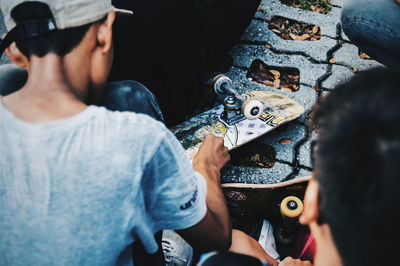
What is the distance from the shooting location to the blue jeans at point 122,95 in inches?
65.9

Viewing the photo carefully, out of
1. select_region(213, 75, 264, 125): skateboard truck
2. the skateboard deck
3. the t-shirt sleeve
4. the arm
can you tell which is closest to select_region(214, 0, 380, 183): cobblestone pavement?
the skateboard deck

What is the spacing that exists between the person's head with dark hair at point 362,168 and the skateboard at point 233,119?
1.39 meters

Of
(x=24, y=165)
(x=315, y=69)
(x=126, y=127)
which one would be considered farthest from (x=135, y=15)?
(x=315, y=69)

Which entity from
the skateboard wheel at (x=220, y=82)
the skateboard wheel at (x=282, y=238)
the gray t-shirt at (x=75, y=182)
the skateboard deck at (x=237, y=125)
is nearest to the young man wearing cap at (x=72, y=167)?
the gray t-shirt at (x=75, y=182)

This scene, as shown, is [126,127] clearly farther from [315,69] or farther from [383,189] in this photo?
[315,69]

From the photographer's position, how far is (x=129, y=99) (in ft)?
5.55

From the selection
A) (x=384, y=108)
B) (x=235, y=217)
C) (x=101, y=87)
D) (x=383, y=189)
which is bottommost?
(x=235, y=217)

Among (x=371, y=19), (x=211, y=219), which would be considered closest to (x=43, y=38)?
(x=211, y=219)

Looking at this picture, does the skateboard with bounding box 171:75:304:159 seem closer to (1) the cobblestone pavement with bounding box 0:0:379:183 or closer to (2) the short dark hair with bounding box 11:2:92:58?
(1) the cobblestone pavement with bounding box 0:0:379:183

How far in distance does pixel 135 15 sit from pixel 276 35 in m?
1.77

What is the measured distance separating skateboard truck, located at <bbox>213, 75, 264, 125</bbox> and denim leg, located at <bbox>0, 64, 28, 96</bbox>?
3.59 feet

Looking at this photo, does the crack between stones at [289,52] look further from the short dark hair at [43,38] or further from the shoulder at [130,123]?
the shoulder at [130,123]

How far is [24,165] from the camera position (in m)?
0.99

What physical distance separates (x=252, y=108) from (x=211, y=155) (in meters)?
0.42
